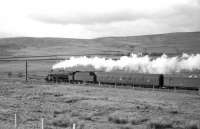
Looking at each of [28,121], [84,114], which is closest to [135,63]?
[84,114]

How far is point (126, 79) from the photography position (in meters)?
50.2

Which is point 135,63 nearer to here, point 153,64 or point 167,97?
point 153,64

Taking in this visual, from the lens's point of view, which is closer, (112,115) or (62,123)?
(62,123)

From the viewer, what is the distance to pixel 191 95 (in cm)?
3922

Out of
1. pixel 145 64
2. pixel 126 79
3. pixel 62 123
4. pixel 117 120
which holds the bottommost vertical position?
pixel 117 120

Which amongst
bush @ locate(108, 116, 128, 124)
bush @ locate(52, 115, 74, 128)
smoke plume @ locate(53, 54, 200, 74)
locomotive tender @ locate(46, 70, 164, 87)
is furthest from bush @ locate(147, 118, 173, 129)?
smoke plume @ locate(53, 54, 200, 74)

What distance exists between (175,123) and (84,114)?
754 cm

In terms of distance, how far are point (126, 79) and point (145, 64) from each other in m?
7.81

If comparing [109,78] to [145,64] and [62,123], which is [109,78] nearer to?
[145,64]

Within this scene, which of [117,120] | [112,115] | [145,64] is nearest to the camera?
[117,120]

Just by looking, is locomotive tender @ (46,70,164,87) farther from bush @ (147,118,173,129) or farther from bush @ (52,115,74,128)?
bush @ (52,115,74,128)

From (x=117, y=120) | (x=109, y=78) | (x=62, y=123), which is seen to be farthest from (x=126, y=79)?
(x=62, y=123)

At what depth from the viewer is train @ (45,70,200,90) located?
43044mm

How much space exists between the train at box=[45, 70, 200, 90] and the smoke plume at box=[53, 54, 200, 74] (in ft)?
18.0
